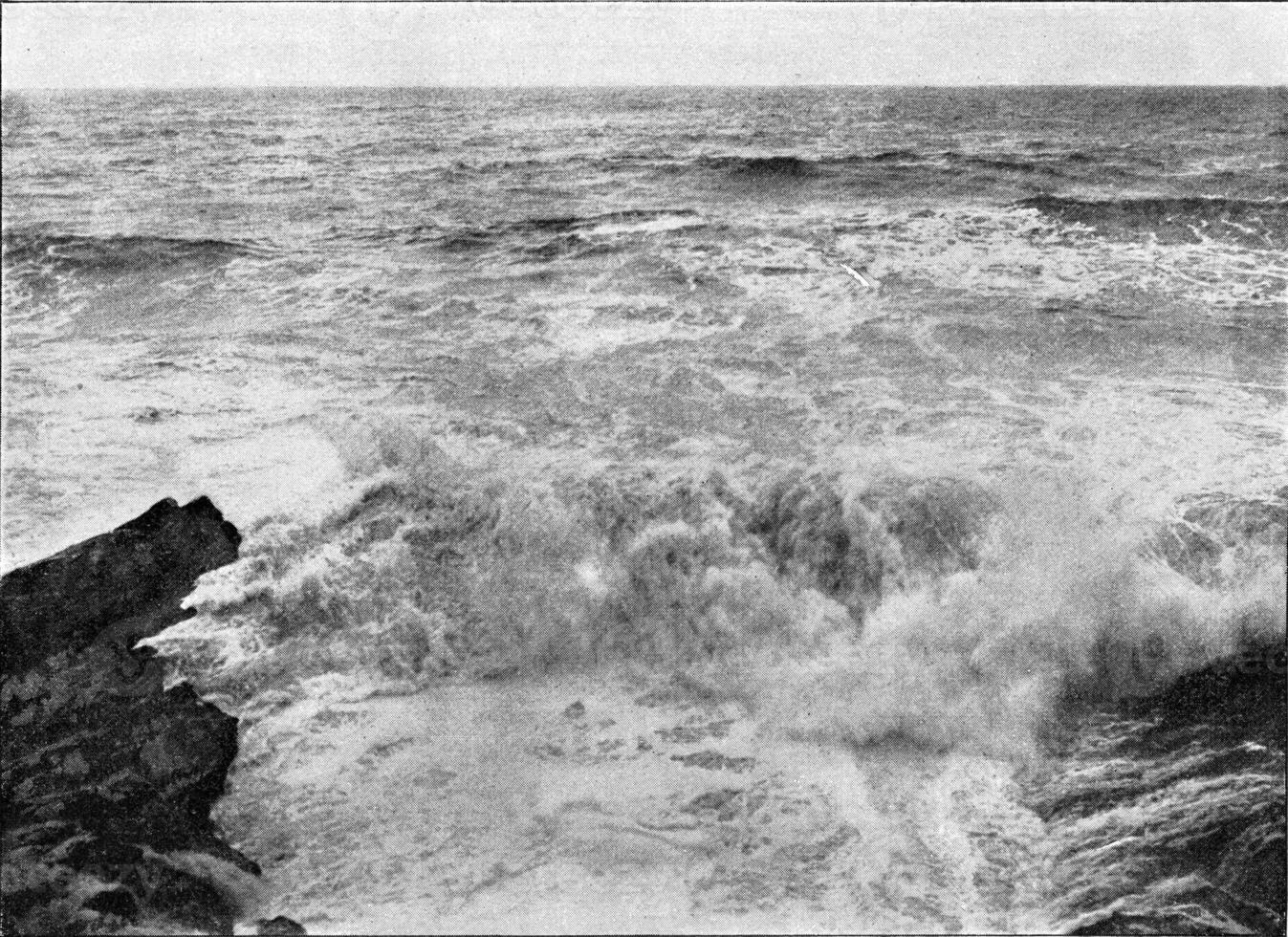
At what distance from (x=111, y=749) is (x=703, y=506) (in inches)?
112

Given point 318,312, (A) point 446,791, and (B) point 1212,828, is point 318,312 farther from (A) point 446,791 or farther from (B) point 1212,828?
(B) point 1212,828

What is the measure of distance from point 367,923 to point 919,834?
1.98 m

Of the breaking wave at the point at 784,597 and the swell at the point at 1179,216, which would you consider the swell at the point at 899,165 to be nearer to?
the swell at the point at 1179,216

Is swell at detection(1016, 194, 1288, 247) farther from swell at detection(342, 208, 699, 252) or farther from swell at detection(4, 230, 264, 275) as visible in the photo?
swell at detection(4, 230, 264, 275)

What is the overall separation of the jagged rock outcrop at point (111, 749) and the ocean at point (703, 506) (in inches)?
6.7

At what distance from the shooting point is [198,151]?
35.4ft

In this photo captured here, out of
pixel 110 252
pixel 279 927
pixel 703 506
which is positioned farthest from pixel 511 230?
pixel 279 927

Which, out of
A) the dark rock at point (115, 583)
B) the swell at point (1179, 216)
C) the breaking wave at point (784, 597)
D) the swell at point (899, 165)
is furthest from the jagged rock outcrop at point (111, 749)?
the swell at point (1179, 216)

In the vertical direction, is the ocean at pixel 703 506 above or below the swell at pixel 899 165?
below

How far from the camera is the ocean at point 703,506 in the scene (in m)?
3.35

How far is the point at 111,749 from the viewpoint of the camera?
3.55 metres

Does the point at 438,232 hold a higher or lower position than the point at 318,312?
higher

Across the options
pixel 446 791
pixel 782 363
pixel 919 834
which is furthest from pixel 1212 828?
pixel 782 363

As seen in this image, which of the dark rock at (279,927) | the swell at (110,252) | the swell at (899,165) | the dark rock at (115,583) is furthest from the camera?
the swell at (899,165)
